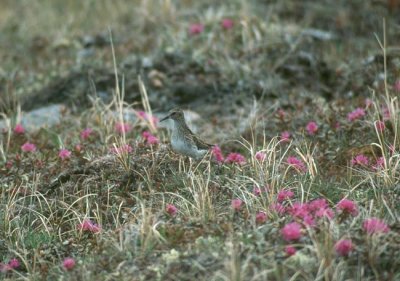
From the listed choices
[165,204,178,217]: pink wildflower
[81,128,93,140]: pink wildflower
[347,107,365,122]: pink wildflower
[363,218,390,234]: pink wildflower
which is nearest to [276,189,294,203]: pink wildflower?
[165,204,178,217]: pink wildflower

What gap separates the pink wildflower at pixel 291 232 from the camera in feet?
18.1

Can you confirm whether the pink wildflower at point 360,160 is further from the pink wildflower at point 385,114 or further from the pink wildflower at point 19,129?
the pink wildflower at point 19,129

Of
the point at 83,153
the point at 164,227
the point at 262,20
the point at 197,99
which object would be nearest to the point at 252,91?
the point at 197,99

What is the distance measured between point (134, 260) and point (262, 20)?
7.28 meters

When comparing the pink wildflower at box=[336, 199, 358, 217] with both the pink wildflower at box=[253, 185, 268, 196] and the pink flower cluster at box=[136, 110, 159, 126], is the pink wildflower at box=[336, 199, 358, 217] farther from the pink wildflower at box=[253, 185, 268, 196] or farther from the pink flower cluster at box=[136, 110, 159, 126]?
the pink flower cluster at box=[136, 110, 159, 126]

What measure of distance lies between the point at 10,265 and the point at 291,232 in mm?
2217

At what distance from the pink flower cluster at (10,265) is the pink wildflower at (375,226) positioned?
2.63 meters

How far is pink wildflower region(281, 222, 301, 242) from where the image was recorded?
5.52 m

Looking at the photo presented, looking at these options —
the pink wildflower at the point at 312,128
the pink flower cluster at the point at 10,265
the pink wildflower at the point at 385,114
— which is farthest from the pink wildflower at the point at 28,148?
the pink wildflower at the point at 385,114

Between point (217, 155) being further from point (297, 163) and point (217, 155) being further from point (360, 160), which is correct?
point (360, 160)

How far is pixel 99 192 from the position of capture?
739cm

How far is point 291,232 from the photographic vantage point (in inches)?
217

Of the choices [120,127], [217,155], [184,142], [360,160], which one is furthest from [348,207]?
[120,127]

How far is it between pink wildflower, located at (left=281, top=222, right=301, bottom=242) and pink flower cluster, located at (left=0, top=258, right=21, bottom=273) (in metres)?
2.07
